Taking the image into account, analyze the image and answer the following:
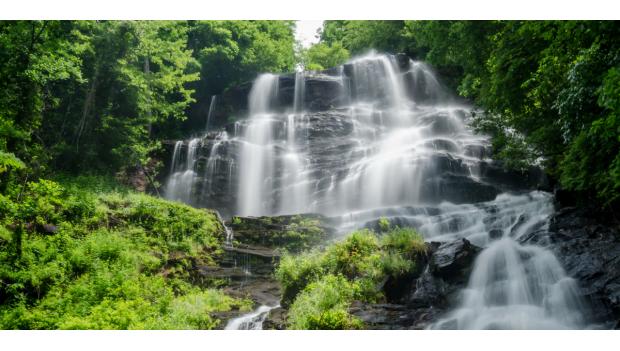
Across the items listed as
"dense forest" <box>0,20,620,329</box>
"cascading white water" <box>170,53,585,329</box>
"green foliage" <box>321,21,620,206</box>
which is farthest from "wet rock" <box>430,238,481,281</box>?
"green foliage" <box>321,21,620,206</box>

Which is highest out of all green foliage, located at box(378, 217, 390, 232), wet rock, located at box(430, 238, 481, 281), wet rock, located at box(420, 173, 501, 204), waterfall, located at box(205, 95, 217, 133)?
waterfall, located at box(205, 95, 217, 133)

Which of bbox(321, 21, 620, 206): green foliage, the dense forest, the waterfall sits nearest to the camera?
bbox(321, 21, 620, 206): green foliage

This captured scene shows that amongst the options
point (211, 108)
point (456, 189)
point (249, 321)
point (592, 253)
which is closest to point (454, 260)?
point (592, 253)

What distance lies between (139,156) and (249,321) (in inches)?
328

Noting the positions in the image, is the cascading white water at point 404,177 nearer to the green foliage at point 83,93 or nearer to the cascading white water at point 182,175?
the cascading white water at point 182,175

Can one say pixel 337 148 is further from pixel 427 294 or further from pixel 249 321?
pixel 249 321

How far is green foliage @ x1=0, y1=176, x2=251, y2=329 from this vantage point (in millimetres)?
6059

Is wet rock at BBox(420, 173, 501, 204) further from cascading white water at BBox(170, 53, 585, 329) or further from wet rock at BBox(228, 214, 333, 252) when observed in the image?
wet rock at BBox(228, 214, 333, 252)

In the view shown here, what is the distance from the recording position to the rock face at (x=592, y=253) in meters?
5.46

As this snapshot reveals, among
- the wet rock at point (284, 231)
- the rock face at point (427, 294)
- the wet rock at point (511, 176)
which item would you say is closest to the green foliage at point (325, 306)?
the rock face at point (427, 294)

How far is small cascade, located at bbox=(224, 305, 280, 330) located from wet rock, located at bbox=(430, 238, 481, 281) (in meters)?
2.75
